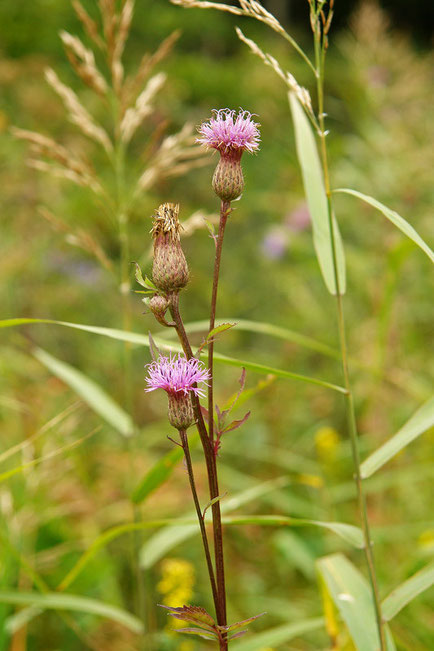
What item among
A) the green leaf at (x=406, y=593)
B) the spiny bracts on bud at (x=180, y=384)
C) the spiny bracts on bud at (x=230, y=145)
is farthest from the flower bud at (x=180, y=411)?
the green leaf at (x=406, y=593)

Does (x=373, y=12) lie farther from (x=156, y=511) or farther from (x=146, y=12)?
(x=146, y=12)

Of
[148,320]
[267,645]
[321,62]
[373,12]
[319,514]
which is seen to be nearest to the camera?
[321,62]

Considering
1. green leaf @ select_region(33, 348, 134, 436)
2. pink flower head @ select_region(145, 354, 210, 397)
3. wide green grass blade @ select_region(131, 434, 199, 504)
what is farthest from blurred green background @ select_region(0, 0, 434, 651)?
pink flower head @ select_region(145, 354, 210, 397)

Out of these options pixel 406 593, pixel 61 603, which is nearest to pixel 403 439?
pixel 406 593

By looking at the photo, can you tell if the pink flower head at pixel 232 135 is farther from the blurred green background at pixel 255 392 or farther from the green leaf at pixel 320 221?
the blurred green background at pixel 255 392

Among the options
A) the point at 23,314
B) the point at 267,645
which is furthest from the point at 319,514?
the point at 23,314

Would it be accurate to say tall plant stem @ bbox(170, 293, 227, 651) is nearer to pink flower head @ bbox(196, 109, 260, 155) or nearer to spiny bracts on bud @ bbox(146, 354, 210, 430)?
spiny bracts on bud @ bbox(146, 354, 210, 430)

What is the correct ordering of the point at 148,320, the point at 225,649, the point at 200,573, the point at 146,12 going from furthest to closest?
1. the point at 146,12
2. the point at 148,320
3. the point at 200,573
4. the point at 225,649
